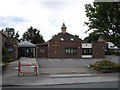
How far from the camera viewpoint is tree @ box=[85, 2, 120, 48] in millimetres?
15656

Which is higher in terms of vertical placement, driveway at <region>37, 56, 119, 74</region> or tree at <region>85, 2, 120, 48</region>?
tree at <region>85, 2, 120, 48</region>

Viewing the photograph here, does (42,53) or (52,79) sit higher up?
(42,53)

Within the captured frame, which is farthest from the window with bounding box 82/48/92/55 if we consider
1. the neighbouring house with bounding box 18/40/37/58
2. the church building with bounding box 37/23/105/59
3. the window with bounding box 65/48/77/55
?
the neighbouring house with bounding box 18/40/37/58

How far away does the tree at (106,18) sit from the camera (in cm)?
1566

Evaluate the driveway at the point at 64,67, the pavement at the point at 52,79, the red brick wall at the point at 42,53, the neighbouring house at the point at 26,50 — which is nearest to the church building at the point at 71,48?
the red brick wall at the point at 42,53

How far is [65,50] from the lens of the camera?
36.9 metres

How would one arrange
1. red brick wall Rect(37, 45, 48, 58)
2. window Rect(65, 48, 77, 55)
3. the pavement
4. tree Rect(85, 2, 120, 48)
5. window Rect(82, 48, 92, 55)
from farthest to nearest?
red brick wall Rect(37, 45, 48, 58)
window Rect(82, 48, 92, 55)
window Rect(65, 48, 77, 55)
tree Rect(85, 2, 120, 48)
the pavement

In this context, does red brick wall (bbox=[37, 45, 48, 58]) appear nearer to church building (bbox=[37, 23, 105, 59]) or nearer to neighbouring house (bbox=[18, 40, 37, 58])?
neighbouring house (bbox=[18, 40, 37, 58])

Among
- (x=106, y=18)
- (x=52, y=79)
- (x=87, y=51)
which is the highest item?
(x=106, y=18)

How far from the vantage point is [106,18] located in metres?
16.0

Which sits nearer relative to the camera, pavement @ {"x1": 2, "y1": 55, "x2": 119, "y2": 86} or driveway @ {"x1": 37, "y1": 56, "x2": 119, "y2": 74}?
pavement @ {"x1": 2, "y1": 55, "x2": 119, "y2": 86}

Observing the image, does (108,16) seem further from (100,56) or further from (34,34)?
(34,34)

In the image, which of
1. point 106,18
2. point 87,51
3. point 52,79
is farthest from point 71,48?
point 52,79

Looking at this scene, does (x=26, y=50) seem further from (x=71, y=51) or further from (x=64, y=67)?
(x=64, y=67)
